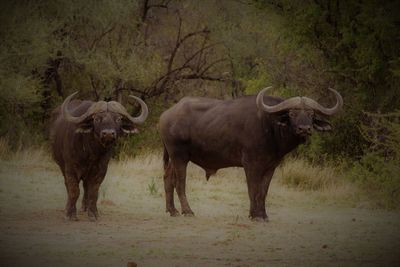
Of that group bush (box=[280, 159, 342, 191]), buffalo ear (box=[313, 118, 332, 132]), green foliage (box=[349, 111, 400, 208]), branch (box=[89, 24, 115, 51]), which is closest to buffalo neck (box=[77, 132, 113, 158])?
buffalo ear (box=[313, 118, 332, 132])

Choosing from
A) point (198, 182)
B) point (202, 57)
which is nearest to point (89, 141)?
point (198, 182)

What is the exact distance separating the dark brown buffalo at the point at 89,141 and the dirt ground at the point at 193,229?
0.50m

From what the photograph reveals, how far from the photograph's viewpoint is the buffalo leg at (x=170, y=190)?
14.5 m

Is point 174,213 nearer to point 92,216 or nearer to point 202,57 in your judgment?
point 92,216

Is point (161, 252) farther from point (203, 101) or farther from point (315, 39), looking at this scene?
point (315, 39)

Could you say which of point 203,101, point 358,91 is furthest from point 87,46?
point 203,101

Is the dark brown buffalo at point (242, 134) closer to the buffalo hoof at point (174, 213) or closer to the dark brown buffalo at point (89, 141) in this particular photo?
the buffalo hoof at point (174, 213)

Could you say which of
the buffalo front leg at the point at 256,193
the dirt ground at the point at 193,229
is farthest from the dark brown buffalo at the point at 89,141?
the buffalo front leg at the point at 256,193

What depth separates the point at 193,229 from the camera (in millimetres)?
12547

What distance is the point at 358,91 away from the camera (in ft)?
63.5

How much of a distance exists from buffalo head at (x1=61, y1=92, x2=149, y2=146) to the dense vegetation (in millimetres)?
5579

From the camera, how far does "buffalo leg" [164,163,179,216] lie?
14.5 metres

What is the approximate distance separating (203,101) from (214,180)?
5.29 m

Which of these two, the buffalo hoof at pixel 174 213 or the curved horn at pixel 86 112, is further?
the buffalo hoof at pixel 174 213
